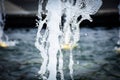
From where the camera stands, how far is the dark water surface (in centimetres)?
992

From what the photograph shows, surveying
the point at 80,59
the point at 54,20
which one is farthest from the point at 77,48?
the point at 54,20

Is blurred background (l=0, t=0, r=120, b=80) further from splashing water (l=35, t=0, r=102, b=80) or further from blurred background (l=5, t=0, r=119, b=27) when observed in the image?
splashing water (l=35, t=0, r=102, b=80)

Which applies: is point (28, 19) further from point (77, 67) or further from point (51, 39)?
point (51, 39)

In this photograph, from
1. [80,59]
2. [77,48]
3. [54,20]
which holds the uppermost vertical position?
[54,20]

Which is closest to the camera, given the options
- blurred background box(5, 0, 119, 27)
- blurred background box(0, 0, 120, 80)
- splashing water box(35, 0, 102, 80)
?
splashing water box(35, 0, 102, 80)

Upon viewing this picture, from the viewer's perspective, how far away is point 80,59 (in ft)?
38.5

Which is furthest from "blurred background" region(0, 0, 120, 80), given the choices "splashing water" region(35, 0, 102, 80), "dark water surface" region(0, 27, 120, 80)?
"splashing water" region(35, 0, 102, 80)

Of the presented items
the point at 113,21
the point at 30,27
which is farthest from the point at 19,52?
the point at 113,21

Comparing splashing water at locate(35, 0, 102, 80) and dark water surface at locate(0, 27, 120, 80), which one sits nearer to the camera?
splashing water at locate(35, 0, 102, 80)

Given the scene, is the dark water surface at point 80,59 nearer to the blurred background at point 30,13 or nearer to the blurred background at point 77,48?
the blurred background at point 77,48

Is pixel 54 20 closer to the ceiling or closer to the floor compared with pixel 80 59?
closer to the ceiling

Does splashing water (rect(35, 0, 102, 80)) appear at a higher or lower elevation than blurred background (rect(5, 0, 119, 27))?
lower

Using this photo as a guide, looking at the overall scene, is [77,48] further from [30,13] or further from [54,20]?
[30,13]

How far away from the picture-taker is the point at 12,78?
9.56 meters
